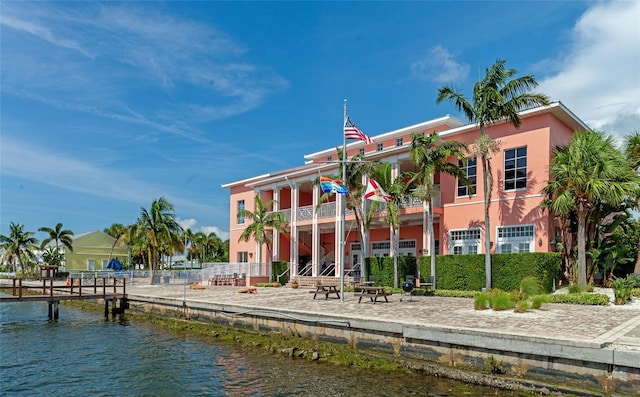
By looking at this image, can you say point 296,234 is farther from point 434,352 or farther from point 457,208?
point 434,352

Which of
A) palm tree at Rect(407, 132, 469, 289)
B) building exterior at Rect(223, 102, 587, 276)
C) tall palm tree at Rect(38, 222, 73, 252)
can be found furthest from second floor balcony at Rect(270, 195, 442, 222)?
tall palm tree at Rect(38, 222, 73, 252)

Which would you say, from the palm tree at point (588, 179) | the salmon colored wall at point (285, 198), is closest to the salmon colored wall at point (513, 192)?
the palm tree at point (588, 179)

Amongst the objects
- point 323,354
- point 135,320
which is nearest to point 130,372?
point 323,354

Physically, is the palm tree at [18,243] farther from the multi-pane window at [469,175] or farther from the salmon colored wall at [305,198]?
the multi-pane window at [469,175]

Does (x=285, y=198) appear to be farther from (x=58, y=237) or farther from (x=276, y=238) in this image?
(x=58, y=237)

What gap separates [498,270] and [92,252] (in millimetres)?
52608

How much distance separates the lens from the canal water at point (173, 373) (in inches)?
400

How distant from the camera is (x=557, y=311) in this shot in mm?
14406

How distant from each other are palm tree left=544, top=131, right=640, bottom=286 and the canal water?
36.3 feet

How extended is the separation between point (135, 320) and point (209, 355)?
9.62 m

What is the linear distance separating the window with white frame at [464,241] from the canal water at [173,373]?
12814 millimetres

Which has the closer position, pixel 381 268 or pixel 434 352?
pixel 434 352

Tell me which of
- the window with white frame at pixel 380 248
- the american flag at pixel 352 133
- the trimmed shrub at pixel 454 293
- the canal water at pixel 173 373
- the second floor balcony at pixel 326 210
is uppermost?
the american flag at pixel 352 133

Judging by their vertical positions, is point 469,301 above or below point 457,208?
below
